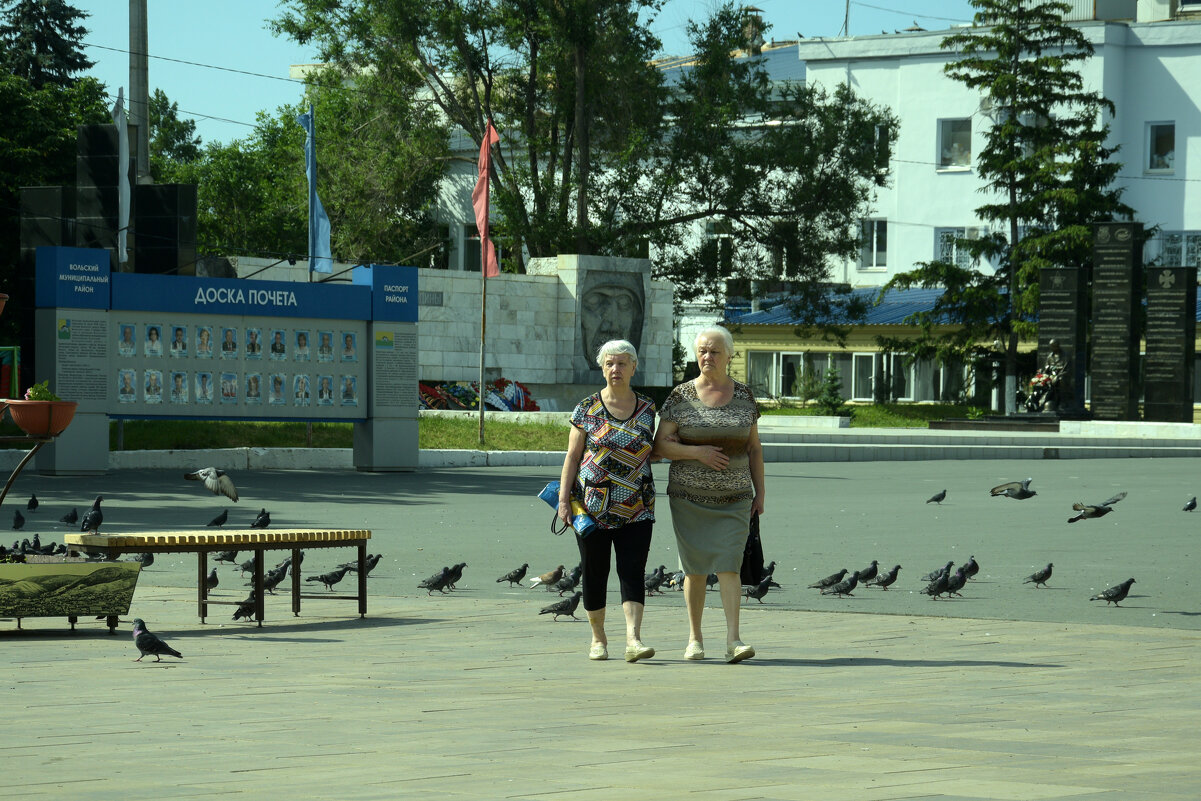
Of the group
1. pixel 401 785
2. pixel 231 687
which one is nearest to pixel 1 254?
pixel 231 687

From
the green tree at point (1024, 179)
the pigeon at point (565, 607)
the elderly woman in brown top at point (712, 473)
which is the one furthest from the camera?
the green tree at point (1024, 179)

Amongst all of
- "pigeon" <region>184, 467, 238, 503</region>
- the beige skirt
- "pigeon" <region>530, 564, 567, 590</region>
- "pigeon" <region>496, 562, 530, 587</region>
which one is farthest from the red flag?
the beige skirt

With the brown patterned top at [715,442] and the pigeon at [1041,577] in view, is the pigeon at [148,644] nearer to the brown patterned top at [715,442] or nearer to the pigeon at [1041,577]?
the brown patterned top at [715,442]

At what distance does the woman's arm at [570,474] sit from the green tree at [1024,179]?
1803 inches

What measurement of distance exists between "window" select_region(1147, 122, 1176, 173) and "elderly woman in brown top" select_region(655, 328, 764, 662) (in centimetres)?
5789

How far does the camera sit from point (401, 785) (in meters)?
5.50

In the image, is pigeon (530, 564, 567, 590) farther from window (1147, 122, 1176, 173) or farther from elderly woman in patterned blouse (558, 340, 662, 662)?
window (1147, 122, 1176, 173)

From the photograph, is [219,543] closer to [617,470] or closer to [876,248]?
[617,470]

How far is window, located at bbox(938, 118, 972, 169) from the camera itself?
65.0m

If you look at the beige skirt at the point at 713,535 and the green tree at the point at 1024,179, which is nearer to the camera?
the beige skirt at the point at 713,535

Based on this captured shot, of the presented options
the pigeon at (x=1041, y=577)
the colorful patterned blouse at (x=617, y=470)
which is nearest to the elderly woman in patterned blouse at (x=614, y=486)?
the colorful patterned blouse at (x=617, y=470)

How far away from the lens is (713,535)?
358 inches

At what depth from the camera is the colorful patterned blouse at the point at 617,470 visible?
358 inches

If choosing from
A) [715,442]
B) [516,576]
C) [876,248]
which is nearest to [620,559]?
[715,442]
